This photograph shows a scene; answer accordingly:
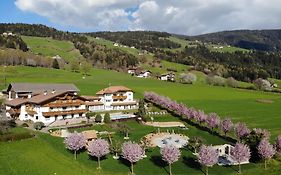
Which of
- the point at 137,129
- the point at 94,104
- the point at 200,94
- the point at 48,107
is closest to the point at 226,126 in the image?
the point at 137,129

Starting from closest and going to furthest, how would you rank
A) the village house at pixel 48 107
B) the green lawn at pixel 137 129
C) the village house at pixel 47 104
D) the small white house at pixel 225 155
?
the green lawn at pixel 137 129 < the small white house at pixel 225 155 < the village house at pixel 48 107 < the village house at pixel 47 104

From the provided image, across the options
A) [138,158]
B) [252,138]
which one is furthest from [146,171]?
[252,138]

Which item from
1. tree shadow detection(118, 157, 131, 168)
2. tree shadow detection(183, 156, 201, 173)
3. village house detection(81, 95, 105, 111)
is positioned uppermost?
village house detection(81, 95, 105, 111)

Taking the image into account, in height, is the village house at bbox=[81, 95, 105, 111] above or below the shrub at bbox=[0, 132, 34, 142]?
above

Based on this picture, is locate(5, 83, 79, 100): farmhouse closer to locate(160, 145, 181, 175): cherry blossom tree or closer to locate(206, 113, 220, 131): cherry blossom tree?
locate(206, 113, 220, 131): cherry blossom tree

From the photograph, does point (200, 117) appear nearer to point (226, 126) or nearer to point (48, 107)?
point (226, 126)

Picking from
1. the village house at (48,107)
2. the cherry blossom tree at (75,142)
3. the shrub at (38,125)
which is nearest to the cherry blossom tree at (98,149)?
the cherry blossom tree at (75,142)

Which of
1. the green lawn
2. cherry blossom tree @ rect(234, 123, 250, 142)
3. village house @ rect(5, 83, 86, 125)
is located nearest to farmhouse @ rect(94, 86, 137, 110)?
the green lawn

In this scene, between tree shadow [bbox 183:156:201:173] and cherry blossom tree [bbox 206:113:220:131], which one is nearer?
tree shadow [bbox 183:156:201:173]

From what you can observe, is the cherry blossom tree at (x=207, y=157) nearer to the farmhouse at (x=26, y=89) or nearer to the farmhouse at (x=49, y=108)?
the farmhouse at (x=49, y=108)
